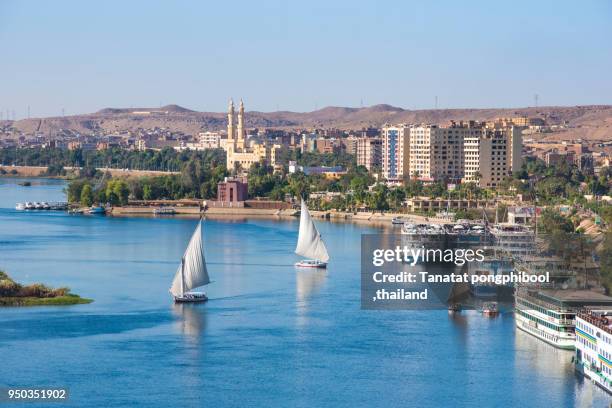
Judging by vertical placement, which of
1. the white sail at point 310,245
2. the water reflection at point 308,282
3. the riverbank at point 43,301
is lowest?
the riverbank at point 43,301

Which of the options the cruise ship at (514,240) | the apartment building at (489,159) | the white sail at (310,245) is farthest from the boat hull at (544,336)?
the apartment building at (489,159)

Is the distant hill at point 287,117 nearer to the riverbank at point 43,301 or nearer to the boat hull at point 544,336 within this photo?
the riverbank at point 43,301

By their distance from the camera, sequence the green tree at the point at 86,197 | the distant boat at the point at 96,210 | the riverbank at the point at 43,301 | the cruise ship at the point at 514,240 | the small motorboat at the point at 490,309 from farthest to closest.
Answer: the green tree at the point at 86,197, the distant boat at the point at 96,210, the cruise ship at the point at 514,240, the riverbank at the point at 43,301, the small motorboat at the point at 490,309

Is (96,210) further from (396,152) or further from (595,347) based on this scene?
(595,347)

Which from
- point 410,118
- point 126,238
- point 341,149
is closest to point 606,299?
point 126,238

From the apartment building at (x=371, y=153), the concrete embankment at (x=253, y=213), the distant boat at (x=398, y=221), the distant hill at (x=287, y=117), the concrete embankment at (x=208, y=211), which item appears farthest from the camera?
the distant hill at (x=287, y=117)

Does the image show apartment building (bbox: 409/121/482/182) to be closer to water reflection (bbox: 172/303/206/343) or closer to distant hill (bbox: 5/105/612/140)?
water reflection (bbox: 172/303/206/343)

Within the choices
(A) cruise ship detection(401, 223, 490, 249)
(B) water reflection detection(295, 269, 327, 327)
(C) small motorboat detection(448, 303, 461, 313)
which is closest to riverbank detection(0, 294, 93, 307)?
(B) water reflection detection(295, 269, 327, 327)
